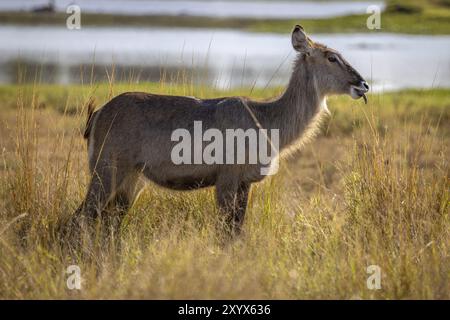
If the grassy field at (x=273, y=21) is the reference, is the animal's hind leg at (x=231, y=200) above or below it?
below

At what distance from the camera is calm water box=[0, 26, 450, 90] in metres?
24.1

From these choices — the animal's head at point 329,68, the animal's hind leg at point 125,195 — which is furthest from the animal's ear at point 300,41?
the animal's hind leg at point 125,195

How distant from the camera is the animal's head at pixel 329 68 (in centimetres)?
644

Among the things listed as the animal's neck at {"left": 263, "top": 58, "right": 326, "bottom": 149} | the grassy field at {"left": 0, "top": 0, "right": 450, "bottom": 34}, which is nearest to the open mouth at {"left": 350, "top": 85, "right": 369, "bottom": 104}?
the animal's neck at {"left": 263, "top": 58, "right": 326, "bottom": 149}

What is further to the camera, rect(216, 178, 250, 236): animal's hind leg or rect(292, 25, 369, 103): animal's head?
rect(292, 25, 369, 103): animal's head

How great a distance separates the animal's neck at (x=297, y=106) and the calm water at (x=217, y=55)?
472 inches

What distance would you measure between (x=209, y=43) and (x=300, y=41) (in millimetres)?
9505

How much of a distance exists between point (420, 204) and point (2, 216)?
3.35 meters

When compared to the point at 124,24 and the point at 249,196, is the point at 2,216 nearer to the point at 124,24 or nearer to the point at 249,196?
the point at 249,196

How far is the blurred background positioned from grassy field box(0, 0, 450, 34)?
2.8 inches

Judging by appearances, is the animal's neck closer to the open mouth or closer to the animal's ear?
the animal's ear

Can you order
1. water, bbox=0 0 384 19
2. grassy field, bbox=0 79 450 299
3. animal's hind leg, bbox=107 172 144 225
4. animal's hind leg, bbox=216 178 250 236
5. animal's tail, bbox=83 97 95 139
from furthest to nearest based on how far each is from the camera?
water, bbox=0 0 384 19
animal's tail, bbox=83 97 95 139
animal's hind leg, bbox=107 172 144 225
animal's hind leg, bbox=216 178 250 236
grassy field, bbox=0 79 450 299

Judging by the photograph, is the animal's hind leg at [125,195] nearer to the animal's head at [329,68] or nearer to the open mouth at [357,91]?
the animal's head at [329,68]

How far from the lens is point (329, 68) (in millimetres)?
6488
